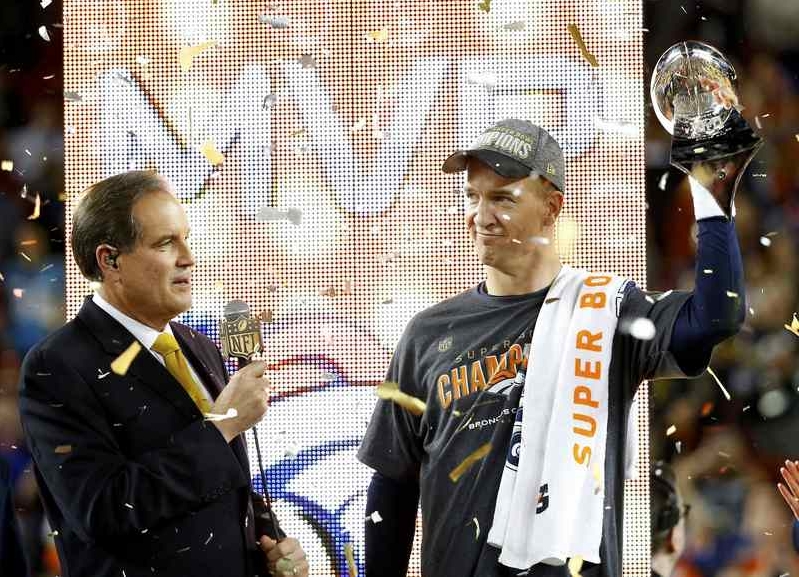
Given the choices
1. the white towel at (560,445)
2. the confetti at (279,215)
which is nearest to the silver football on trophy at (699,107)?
the white towel at (560,445)

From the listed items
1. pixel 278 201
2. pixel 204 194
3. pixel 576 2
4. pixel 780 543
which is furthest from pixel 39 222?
pixel 780 543

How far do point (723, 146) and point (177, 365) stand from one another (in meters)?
1.34

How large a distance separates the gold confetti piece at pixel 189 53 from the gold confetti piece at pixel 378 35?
56cm

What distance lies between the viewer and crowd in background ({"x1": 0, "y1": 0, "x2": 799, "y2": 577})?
12.6 ft

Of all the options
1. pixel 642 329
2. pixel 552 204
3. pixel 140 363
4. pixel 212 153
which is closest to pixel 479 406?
pixel 642 329

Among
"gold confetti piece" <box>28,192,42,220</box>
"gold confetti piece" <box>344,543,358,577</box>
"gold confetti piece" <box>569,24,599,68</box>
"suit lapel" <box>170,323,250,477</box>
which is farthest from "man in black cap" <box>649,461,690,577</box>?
"gold confetti piece" <box>28,192,42,220</box>

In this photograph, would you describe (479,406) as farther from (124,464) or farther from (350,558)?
(350,558)

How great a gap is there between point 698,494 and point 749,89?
1485 mm

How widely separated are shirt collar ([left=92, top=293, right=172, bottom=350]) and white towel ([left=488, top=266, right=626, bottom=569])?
0.90 m

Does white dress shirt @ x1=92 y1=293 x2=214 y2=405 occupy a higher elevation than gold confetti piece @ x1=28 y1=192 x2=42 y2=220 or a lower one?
lower

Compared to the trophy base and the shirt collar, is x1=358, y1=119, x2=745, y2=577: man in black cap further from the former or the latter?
the shirt collar

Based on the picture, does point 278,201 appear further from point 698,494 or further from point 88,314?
point 698,494

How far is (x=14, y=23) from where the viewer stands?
13.1 feet

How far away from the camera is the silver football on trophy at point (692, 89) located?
227cm
